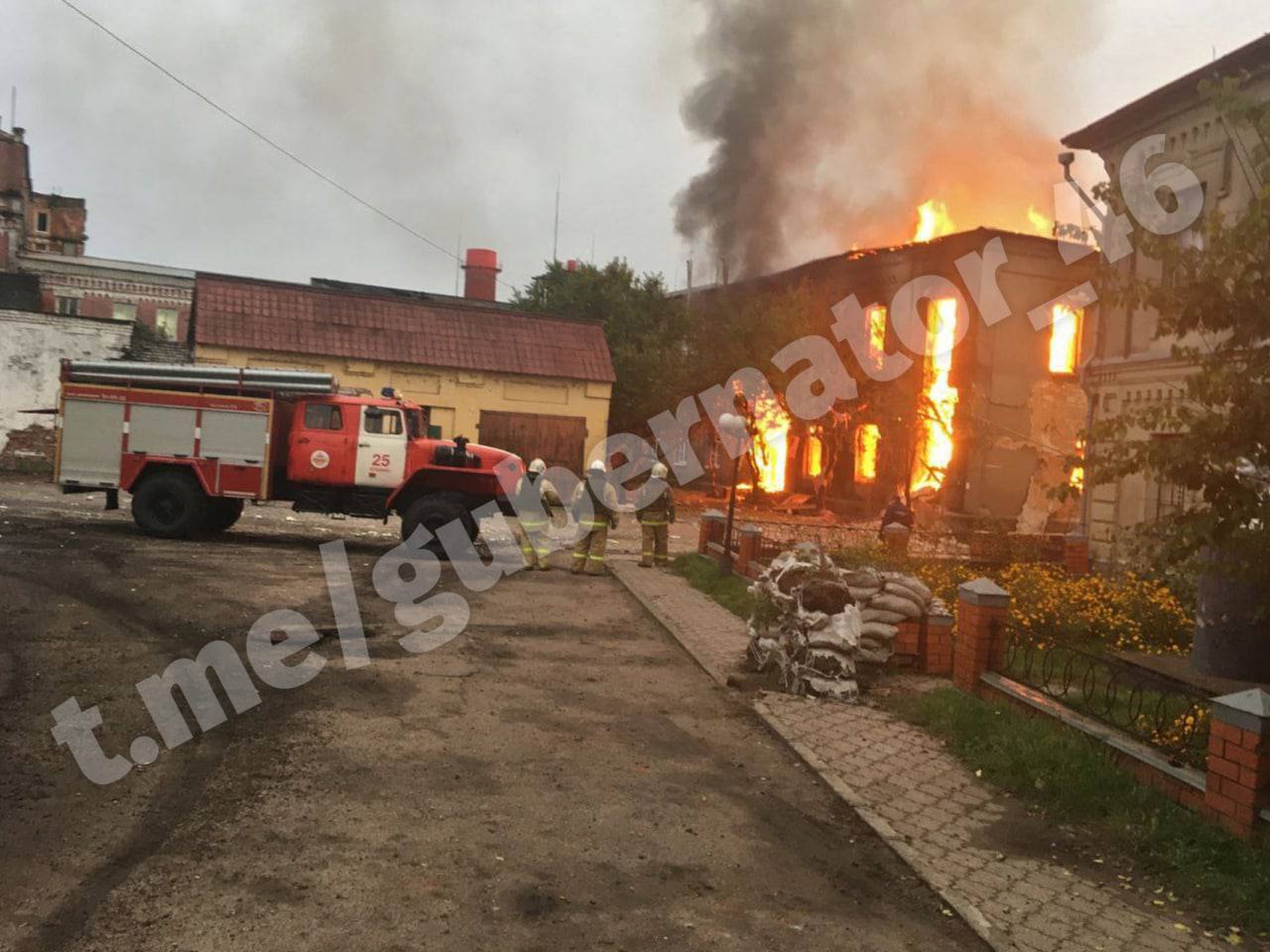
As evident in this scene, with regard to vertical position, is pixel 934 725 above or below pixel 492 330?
below

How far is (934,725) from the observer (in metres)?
7.42

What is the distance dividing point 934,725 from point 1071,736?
1122 mm

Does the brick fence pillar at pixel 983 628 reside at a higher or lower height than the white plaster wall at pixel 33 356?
lower

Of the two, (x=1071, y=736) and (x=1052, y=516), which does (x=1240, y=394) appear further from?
(x=1052, y=516)

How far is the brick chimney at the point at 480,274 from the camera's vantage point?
4891 centimetres

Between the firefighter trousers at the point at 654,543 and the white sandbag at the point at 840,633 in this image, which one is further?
the firefighter trousers at the point at 654,543

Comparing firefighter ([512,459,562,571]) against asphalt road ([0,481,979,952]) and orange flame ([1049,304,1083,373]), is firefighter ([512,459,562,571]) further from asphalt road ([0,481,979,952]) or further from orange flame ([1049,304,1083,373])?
orange flame ([1049,304,1083,373])

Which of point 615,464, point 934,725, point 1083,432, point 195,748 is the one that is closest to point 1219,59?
point 1083,432

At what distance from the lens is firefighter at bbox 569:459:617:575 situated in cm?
1410

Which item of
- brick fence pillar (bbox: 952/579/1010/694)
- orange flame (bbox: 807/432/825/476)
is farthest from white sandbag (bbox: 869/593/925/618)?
orange flame (bbox: 807/432/825/476)

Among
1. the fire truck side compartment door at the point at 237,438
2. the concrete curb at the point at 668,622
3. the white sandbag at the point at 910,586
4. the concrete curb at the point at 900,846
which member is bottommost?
the concrete curb at the point at 900,846

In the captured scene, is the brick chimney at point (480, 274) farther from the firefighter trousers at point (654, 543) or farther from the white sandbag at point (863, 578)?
the white sandbag at point (863, 578)

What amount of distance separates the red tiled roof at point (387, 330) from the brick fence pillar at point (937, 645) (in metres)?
19.8

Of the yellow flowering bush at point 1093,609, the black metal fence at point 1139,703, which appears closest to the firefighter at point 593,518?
the yellow flowering bush at point 1093,609
